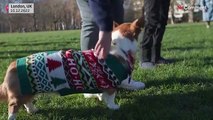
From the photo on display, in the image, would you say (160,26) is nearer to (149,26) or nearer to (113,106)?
(149,26)

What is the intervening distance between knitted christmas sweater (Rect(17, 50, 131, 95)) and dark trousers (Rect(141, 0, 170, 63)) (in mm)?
2130

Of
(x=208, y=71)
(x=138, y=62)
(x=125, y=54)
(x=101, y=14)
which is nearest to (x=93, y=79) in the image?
(x=125, y=54)

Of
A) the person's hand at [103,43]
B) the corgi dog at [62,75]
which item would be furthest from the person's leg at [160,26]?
the person's hand at [103,43]

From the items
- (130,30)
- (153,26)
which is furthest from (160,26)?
(130,30)

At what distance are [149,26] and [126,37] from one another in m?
1.96

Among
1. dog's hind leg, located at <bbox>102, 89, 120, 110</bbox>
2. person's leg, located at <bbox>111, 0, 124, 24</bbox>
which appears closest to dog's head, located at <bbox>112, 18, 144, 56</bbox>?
dog's hind leg, located at <bbox>102, 89, 120, 110</bbox>

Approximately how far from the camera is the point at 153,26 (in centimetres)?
536

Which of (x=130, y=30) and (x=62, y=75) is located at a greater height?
(x=130, y=30)

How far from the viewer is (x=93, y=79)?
10.5 feet

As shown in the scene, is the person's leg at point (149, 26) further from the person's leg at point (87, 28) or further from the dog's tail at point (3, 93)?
the dog's tail at point (3, 93)

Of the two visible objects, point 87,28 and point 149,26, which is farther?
point 149,26

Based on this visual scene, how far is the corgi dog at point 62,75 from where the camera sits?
3057mm

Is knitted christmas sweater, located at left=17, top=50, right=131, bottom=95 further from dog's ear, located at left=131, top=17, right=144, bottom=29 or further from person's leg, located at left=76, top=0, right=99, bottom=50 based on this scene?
person's leg, located at left=76, top=0, right=99, bottom=50

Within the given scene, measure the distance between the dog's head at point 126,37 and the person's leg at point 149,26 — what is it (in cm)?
180
